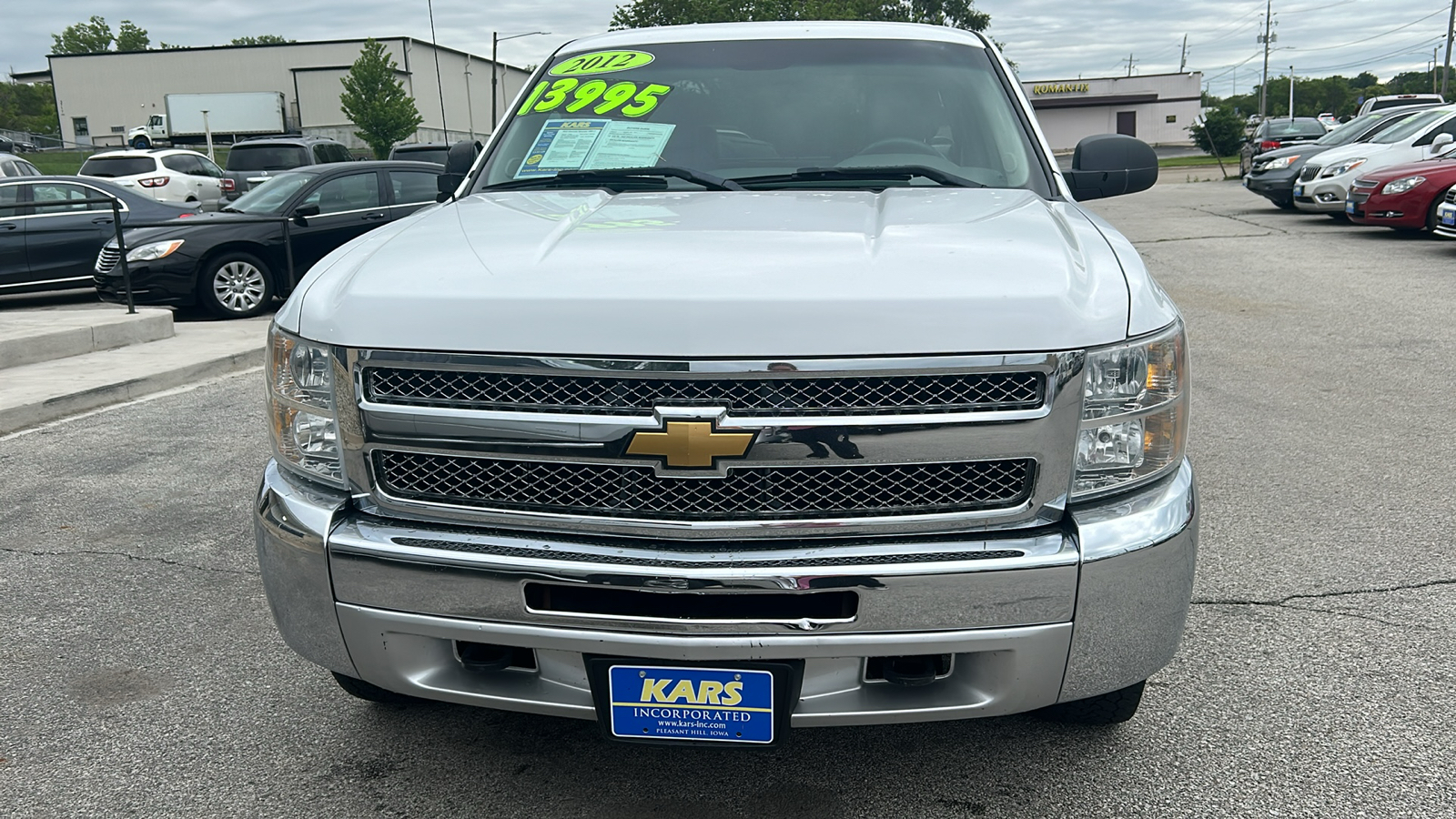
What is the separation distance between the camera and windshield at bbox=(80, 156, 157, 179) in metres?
22.9

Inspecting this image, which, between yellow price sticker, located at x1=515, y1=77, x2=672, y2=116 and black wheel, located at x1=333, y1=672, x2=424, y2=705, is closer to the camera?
black wheel, located at x1=333, y1=672, x2=424, y2=705

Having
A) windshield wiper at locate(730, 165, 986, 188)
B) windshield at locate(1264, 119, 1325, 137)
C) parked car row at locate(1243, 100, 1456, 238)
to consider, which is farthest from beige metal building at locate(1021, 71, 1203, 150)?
windshield wiper at locate(730, 165, 986, 188)

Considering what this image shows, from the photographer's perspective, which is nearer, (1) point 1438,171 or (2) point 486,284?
(2) point 486,284

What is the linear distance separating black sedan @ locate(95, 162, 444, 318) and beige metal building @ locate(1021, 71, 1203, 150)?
6762cm

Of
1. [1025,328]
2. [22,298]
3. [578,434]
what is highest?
[1025,328]

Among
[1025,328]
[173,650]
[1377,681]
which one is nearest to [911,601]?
[1025,328]

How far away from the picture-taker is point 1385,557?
411cm

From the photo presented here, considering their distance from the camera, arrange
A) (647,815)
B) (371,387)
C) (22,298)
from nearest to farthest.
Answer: (371,387)
(647,815)
(22,298)

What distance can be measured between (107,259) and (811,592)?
37.3 feet

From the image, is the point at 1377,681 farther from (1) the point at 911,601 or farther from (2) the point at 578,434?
(2) the point at 578,434

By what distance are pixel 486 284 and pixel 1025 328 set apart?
3.38 feet

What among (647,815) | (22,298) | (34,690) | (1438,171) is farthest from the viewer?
(1438,171)

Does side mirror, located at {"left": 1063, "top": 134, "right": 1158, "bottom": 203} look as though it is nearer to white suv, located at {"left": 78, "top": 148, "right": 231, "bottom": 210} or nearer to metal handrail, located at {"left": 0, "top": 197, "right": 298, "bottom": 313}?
metal handrail, located at {"left": 0, "top": 197, "right": 298, "bottom": 313}

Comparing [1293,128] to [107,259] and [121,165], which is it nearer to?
[121,165]
